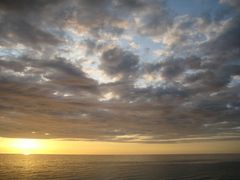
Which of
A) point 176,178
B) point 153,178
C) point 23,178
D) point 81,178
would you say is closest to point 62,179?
point 81,178

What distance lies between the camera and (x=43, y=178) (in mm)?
77125

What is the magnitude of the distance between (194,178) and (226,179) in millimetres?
9534

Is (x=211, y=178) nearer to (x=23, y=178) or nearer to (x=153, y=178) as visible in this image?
(x=153, y=178)

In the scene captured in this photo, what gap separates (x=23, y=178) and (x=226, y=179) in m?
65.2

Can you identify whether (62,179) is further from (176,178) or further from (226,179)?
(226,179)

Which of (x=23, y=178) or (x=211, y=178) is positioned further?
(x=23, y=178)

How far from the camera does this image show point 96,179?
245ft

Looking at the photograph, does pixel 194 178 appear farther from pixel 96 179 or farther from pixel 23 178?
pixel 23 178

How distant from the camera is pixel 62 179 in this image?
74.2 metres

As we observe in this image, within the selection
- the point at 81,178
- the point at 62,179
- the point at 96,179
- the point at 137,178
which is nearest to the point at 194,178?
the point at 137,178

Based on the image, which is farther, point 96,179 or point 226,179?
point 96,179

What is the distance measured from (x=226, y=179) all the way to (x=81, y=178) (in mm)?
45490

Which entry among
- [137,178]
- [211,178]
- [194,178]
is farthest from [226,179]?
[137,178]

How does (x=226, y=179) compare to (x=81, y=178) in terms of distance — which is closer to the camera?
(x=226, y=179)
